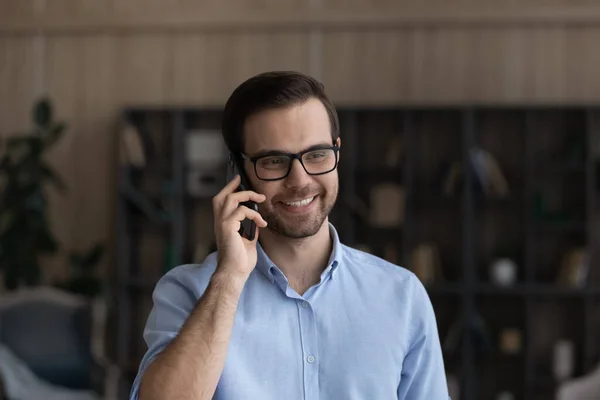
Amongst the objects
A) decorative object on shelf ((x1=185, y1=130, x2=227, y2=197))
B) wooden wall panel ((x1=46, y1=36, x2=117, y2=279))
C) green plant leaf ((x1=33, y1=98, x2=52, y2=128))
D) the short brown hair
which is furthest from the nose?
wooden wall panel ((x1=46, y1=36, x2=117, y2=279))

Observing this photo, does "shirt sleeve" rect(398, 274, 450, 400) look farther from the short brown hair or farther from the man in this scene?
the short brown hair

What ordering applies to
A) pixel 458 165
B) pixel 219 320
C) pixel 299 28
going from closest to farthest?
1. pixel 219 320
2. pixel 458 165
3. pixel 299 28

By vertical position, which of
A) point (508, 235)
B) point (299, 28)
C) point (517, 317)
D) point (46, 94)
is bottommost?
point (517, 317)

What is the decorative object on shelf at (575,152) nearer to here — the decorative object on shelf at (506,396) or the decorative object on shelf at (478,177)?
the decorative object on shelf at (478,177)

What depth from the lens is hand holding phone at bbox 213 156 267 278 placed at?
68.1 inches

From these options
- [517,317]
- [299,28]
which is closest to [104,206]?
[299,28]

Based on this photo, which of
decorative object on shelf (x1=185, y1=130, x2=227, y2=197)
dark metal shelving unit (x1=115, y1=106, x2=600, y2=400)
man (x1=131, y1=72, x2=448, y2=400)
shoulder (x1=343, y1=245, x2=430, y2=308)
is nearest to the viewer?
man (x1=131, y1=72, x2=448, y2=400)

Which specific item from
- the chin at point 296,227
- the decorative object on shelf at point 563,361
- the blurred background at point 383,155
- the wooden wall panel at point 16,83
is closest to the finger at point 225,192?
the chin at point 296,227

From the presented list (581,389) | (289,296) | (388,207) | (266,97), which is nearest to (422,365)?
(289,296)

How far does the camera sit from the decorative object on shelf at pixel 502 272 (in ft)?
19.2

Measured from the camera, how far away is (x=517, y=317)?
19.9 ft

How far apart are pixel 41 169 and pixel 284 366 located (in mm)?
4682

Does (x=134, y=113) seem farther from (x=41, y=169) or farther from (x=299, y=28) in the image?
(x=299, y=28)

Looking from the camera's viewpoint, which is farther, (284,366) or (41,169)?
(41,169)
